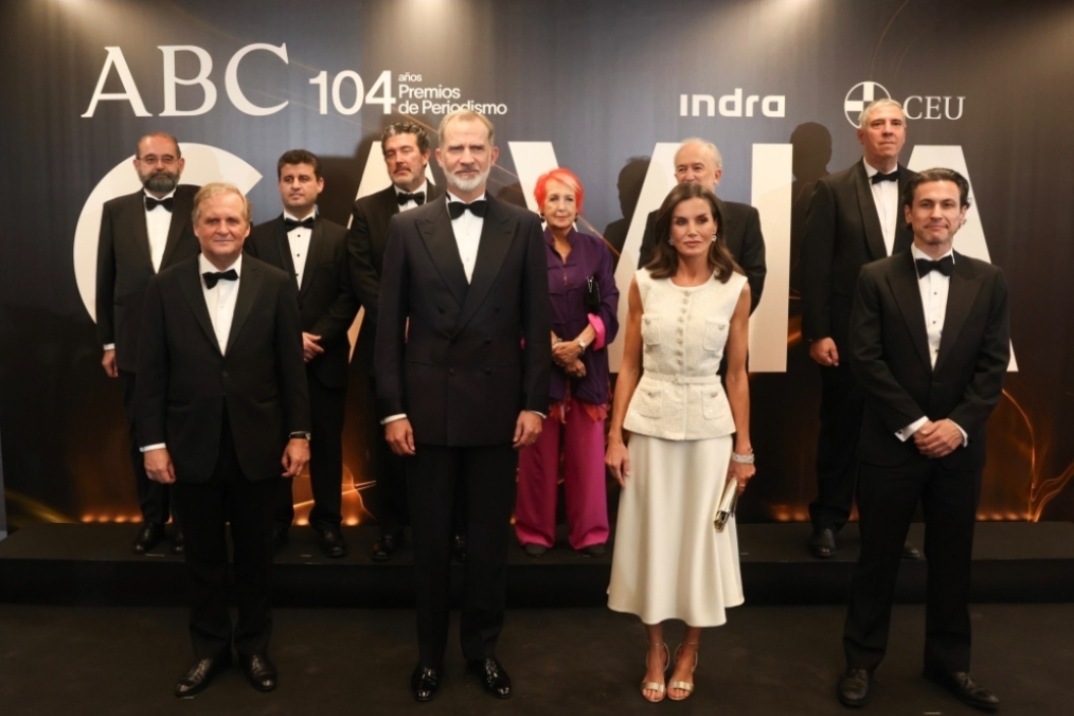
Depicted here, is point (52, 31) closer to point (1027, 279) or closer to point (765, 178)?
point (765, 178)

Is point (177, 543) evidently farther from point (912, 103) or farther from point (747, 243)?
point (912, 103)

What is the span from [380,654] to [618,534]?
1.16 m

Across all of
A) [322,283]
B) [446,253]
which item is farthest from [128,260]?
[446,253]

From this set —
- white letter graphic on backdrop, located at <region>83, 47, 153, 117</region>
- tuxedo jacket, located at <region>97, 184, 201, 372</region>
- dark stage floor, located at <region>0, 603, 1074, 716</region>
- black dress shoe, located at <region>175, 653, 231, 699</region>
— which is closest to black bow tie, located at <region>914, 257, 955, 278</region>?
dark stage floor, located at <region>0, 603, 1074, 716</region>

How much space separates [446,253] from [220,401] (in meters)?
0.92

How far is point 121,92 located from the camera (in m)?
4.79

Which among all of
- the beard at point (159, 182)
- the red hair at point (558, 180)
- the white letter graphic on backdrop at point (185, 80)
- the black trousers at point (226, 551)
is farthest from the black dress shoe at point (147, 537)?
the red hair at point (558, 180)

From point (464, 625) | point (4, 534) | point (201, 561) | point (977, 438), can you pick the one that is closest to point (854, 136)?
point (977, 438)

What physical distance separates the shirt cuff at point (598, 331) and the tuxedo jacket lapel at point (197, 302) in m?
1.63

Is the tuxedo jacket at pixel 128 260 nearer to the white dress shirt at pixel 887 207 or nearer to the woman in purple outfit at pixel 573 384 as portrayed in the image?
the woman in purple outfit at pixel 573 384

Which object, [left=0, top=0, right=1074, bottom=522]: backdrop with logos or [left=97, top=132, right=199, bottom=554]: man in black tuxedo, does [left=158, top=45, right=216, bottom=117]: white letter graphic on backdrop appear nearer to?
[left=0, top=0, right=1074, bottom=522]: backdrop with logos

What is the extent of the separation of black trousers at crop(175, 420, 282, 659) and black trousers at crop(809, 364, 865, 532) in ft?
7.94

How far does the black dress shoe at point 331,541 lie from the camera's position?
13.9 ft

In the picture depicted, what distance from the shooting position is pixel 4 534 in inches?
202
